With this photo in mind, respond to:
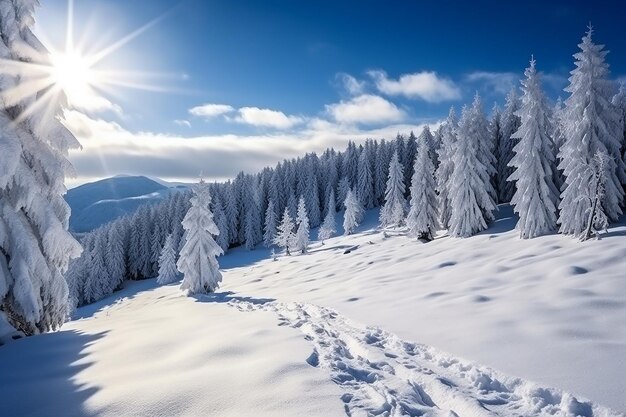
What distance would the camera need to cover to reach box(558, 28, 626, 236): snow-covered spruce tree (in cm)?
2583

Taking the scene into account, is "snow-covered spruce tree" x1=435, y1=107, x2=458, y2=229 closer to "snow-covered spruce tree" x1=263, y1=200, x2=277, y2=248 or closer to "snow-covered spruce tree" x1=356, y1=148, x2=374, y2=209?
"snow-covered spruce tree" x1=263, y1=200, x2=277, y2=248

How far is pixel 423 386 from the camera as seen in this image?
614cm

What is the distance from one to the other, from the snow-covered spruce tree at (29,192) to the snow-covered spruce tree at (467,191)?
3417 cm

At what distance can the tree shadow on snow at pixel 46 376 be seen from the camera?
520cm

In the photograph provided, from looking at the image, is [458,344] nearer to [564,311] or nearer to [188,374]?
[564,311]

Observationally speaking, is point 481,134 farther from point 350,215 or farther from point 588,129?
point 350,215

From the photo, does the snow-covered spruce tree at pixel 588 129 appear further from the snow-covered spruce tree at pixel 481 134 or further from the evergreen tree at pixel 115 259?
the evergreen tree at pixel 115 259

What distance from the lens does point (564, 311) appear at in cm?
1077

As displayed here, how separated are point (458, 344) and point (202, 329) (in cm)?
695

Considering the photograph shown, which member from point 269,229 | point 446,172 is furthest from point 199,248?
point 269,229

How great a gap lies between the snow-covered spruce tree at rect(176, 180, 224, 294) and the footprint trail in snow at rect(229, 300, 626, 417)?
73.9 feet

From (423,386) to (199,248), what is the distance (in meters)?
26.2

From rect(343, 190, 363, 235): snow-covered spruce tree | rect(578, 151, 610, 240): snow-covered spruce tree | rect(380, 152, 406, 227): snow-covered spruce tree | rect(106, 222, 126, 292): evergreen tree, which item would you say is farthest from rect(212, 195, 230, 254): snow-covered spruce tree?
rect(578, 151, 610, 240): snow-covered spruce tree

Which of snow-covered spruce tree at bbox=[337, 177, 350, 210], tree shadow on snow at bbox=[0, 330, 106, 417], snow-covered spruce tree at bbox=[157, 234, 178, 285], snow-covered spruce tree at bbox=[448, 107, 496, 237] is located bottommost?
snow-covered spruce tree at bbox=[157, 234, 178, 285]
